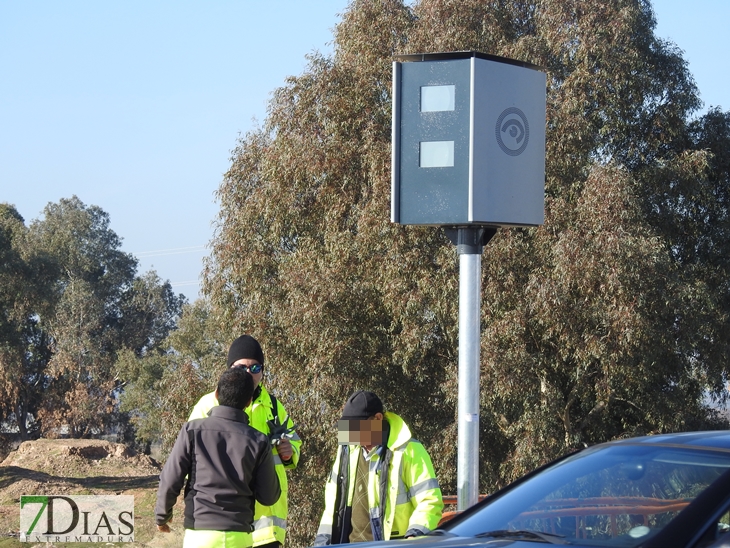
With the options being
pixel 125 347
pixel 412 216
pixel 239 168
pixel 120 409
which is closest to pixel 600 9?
pixel 239 168

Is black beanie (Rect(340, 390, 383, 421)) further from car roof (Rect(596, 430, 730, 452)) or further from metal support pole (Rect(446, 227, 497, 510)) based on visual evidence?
metal support pole (Rect(446, 227, 497, 510))

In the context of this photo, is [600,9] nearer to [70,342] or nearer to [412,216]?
[412,216]

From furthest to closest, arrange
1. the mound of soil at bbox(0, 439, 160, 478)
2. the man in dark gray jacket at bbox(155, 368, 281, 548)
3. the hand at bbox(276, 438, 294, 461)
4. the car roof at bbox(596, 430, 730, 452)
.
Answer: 1. the mound of soil at bbox(0, 439, 160, 478)
2. the hand at bbox(276, 438, 294, 461)
3. the man in dark gray jacket at bbox(155, 368, 281, 548)
4. the car roof at bbox(596, 430, 730, 452)

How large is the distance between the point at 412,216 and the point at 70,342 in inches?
2223

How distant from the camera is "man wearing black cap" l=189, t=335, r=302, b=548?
5.05 metres

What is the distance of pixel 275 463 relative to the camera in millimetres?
5078

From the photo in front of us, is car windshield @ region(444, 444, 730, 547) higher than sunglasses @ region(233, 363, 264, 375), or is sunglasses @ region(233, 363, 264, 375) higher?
sunglasses @ region(233, 363, 264, 375)

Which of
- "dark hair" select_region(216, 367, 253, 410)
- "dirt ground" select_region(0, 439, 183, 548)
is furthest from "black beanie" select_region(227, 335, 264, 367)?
"dirt ground" select_region(0, 439, 183, 548)

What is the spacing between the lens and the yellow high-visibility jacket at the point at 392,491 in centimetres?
480

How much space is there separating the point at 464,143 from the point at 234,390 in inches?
105

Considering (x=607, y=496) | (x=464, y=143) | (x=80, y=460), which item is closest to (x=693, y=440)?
(x=607, y=496)

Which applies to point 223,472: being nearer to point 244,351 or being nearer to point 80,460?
point 244,351

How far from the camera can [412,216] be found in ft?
21.4

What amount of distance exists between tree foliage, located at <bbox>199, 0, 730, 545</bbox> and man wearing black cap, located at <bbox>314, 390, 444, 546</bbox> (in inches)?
473
